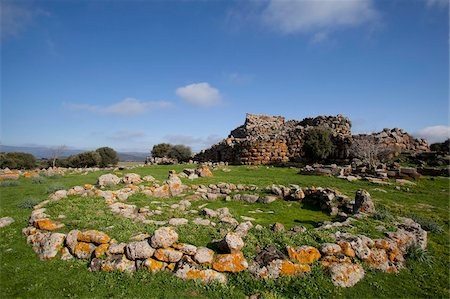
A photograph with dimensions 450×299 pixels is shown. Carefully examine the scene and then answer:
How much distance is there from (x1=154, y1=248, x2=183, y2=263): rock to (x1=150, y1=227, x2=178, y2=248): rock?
0.18 m

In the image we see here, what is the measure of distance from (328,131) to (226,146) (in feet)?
40.6

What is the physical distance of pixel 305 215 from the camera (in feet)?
42.1

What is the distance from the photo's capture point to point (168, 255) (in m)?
7.45

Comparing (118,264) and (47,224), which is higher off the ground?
(47,224)

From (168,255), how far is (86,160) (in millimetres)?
52611

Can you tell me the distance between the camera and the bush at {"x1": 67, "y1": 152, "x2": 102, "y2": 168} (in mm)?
53344

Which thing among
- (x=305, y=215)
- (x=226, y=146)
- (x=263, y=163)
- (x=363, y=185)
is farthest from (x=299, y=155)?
(x=305, y=215)

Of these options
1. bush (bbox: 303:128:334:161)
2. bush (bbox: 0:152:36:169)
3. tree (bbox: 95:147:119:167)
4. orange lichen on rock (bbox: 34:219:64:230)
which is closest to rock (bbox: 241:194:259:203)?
orange lichen on rock (bbox: 34:219:64:230)

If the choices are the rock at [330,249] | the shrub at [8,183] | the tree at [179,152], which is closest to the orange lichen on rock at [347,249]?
the rock at [330,249]

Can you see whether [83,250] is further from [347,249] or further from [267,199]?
[267,199]

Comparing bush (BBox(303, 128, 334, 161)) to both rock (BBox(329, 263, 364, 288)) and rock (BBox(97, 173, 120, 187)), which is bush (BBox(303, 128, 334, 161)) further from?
rock (BBox(329, 263, 364, 288))

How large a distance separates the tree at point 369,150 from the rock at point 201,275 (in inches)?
929

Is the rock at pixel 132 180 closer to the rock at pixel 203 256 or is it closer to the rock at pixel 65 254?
the rock at pixel 65 254

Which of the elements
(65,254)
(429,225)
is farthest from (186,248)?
(429,225)
